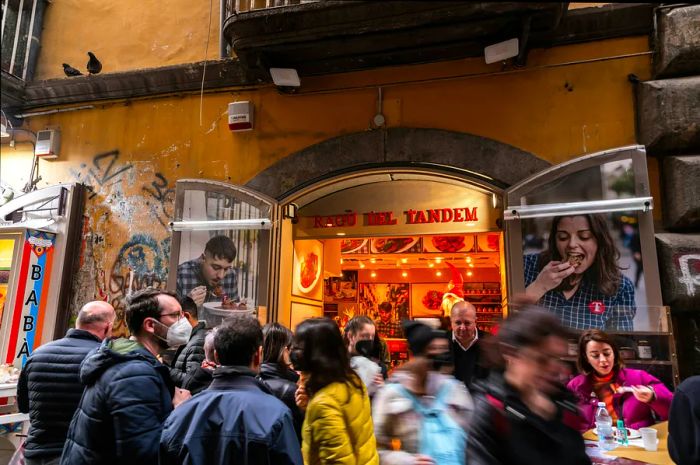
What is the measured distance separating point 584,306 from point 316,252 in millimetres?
4097

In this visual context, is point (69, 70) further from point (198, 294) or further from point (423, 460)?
point (423, 460)

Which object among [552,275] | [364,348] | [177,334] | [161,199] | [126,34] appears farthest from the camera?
[126,34]

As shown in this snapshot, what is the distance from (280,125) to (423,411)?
480 centimetres

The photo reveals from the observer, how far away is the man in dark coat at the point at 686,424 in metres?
2.58

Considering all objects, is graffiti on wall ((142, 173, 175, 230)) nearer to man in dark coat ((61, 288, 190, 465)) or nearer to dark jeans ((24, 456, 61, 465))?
dark jeans ((24, 456, 61, 465))

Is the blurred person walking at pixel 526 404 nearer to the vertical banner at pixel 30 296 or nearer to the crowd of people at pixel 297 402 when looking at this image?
the crowd of people at pixel 297 402

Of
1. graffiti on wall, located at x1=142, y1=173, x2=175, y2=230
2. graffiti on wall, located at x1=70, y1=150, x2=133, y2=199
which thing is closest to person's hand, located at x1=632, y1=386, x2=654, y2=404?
graffiti on wall, located at x1=142, y1=173, x2=175, y2=230

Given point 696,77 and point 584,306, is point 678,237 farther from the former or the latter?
point 696,77

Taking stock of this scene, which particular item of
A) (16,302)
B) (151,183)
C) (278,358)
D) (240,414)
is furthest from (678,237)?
(16,302)

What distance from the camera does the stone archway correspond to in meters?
5.71

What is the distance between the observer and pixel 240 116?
21.6ft

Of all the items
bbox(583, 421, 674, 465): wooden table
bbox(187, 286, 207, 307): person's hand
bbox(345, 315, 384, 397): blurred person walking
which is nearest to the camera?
bbox(583, 421, 674, 465): wooden table

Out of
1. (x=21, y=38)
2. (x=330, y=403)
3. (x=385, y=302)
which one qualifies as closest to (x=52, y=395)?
(x=330, y=403)

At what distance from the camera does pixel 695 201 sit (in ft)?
16.1
